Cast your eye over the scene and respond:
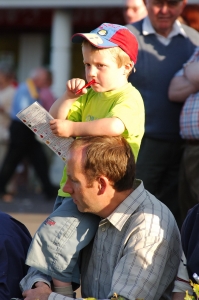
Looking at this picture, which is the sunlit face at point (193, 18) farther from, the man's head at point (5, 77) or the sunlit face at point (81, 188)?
the man's head at point (5, 77)

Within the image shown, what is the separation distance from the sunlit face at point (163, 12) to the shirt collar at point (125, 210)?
78.7 inches

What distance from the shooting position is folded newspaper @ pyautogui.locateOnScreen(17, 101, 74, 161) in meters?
3.53

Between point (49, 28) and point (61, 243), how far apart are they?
13.5 metres

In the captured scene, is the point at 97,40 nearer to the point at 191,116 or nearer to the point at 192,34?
the point at 191,116

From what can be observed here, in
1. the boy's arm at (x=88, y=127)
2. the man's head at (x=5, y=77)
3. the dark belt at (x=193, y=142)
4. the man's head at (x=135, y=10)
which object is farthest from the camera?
the man's head at (x=5, y=77)

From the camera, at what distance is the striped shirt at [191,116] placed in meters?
4.70

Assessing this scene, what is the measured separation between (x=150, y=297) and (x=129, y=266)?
165mm

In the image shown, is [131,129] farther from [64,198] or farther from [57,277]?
[57,277]

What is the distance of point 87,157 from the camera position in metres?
3.20

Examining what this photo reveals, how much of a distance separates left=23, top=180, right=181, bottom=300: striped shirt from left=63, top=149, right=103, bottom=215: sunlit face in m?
0.09

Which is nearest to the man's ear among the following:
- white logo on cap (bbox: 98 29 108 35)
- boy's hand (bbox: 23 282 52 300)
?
boy's hand (bbox: 23 282 52 300)

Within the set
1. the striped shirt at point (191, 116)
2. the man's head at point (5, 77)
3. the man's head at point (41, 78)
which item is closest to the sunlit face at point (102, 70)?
the striped shirt at point (191, 116)

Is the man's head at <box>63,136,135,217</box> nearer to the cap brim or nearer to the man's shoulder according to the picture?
the cap brim

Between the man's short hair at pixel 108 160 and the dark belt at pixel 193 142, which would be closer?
the man's short hair at pixel 108 160
